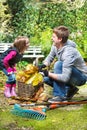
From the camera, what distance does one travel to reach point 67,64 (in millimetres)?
5547

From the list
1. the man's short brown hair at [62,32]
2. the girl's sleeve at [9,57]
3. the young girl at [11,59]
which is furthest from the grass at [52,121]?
the man's short brown hair at [62,32]

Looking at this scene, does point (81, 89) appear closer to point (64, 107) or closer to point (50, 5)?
point (64, 107)

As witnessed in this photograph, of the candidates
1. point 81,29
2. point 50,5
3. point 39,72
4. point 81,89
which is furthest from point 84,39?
point 39,72

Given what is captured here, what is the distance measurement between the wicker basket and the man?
0.29m

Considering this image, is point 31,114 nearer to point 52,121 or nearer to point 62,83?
point 52,121

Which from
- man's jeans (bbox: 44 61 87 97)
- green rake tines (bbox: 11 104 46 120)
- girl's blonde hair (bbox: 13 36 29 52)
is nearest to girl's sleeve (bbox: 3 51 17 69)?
girl's blonde hair (bbox: 13 36 29 52)

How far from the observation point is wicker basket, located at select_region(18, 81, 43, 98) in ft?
19.4

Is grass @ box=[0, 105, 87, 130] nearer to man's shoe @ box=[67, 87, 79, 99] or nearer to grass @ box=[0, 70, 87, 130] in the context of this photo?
grass @ box=[0, 70, 87, 130]

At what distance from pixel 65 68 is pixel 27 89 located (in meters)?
0.73

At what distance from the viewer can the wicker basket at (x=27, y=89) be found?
5.91 metres

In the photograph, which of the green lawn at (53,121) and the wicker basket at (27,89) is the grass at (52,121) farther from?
the wicker basket at (27,89)

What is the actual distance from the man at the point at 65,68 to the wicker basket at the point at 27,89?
0.96ft

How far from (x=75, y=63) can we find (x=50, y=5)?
636cm

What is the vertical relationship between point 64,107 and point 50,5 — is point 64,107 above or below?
below
